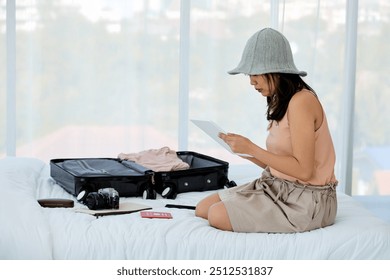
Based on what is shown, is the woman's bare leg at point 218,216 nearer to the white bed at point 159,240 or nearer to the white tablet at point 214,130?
the white bed at point 159,240

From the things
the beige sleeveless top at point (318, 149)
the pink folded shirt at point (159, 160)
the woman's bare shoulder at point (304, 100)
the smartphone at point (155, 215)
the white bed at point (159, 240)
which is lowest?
the white bed at point (159, 240)

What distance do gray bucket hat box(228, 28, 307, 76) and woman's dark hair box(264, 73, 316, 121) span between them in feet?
0.12

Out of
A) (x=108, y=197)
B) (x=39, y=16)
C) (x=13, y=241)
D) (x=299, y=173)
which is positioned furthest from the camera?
(x=39, y=16)

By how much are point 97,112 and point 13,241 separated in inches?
95.3

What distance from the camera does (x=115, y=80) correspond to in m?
4.71

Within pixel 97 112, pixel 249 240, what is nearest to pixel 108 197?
pixel 249 240

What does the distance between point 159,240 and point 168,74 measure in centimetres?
246

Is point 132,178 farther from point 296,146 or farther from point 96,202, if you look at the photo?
point 296,146

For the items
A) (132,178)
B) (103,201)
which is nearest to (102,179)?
(132,178)

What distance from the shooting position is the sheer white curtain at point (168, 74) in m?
4.62

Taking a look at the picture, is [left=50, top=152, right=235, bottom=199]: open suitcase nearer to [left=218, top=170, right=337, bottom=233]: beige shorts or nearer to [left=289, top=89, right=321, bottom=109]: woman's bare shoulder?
[left=218, top=170, right=337, bottom=233]: beige shorts

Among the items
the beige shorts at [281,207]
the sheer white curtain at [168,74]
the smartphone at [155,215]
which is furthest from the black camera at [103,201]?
the sheer white curtain at [168,74]

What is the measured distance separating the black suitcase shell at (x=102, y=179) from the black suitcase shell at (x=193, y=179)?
0.06 meters

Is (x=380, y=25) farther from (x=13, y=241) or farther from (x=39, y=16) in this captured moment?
(x=13, y=241)
